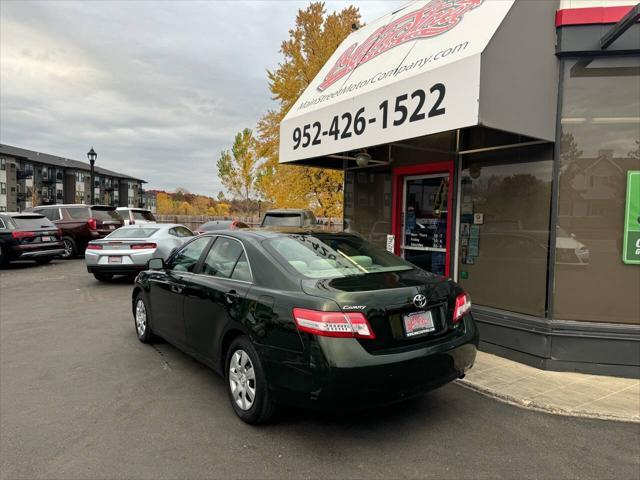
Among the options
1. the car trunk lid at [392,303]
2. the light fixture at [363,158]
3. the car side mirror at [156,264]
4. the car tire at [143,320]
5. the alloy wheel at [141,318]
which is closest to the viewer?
the car trunk lid at [392,303]

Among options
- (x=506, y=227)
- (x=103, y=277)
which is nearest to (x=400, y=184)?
(x=506, y=227)

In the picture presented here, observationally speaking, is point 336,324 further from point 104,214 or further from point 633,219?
point 104,214

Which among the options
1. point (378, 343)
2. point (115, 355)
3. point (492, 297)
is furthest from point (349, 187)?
point (378, 343)

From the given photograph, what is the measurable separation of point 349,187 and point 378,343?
18.5 feet

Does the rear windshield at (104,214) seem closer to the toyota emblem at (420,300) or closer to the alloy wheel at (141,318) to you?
the alloy wheel at (141,318)

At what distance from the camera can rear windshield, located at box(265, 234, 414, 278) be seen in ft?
11.6

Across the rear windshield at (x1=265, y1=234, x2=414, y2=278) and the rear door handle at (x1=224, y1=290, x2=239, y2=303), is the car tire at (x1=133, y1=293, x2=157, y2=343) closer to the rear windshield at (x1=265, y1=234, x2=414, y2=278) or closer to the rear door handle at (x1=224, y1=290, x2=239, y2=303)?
the rear door handle at (x1=224, y1=290, x2=239, y2=303)

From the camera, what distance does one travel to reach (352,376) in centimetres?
287

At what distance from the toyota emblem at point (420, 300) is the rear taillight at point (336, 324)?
0.45m

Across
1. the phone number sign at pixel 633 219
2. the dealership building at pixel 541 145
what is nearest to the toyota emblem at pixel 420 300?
the dealership building at pixel 541 145

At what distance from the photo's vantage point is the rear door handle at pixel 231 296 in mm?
3633

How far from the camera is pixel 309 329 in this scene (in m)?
2.95

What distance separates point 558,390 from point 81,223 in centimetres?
1530

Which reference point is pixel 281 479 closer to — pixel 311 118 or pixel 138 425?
pixel 138 425
